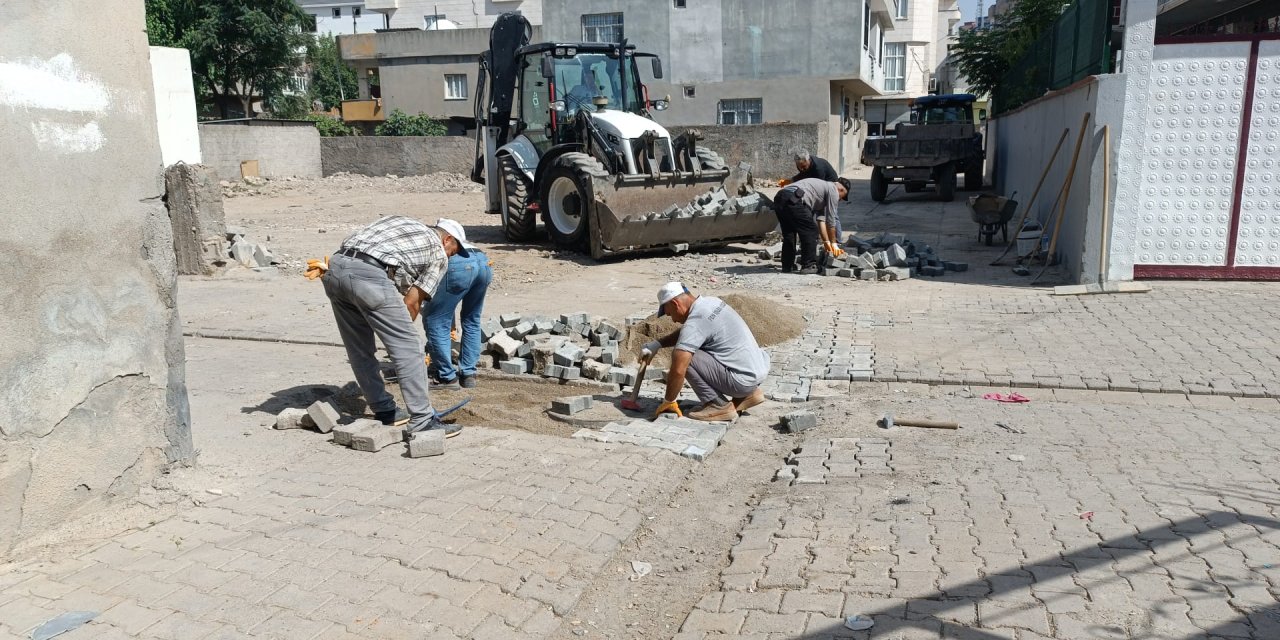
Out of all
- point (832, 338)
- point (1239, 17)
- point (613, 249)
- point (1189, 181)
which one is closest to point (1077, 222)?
point (1189, 181)

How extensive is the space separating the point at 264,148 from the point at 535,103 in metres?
16.2

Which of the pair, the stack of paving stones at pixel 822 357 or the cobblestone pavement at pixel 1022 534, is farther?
the stack of paving stones at pixel 822 357

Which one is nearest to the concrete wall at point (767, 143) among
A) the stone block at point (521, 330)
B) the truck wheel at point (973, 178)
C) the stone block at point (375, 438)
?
the truck wheel at point (973, 178)

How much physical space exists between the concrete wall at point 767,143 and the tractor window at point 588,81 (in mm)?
11416

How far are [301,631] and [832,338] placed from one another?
19.1 ft

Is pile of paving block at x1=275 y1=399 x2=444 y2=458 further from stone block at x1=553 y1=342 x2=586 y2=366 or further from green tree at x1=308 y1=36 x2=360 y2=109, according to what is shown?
green tree at x1=308 y1=36 x2=360 y2=109

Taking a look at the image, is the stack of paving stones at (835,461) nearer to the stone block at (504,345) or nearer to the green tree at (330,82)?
the stone block at (504,345)

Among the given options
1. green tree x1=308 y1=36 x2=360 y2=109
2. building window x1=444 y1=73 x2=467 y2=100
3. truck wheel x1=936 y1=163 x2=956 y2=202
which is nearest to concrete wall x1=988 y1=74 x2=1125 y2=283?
truck wheel x1=936 y1=163 x2=956 y2=202

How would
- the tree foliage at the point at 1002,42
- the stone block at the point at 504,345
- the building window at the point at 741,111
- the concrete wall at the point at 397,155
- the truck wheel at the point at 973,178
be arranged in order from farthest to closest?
the building window at the point at 741,111 → the concrete wall at the point at 397,155 → the tree foliage at the point at 1002,42 → the truck wheel at the point at 973,178 → the stone block at the point at 504,345

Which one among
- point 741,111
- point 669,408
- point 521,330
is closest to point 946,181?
point 741,111

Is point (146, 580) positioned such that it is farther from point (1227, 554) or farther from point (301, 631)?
point (1227, 554)

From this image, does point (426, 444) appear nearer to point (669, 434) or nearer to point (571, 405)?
point (571, 405)

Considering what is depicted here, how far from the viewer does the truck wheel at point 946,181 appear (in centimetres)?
2038

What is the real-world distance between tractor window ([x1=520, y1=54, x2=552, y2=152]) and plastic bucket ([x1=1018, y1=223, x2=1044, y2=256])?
693cm
